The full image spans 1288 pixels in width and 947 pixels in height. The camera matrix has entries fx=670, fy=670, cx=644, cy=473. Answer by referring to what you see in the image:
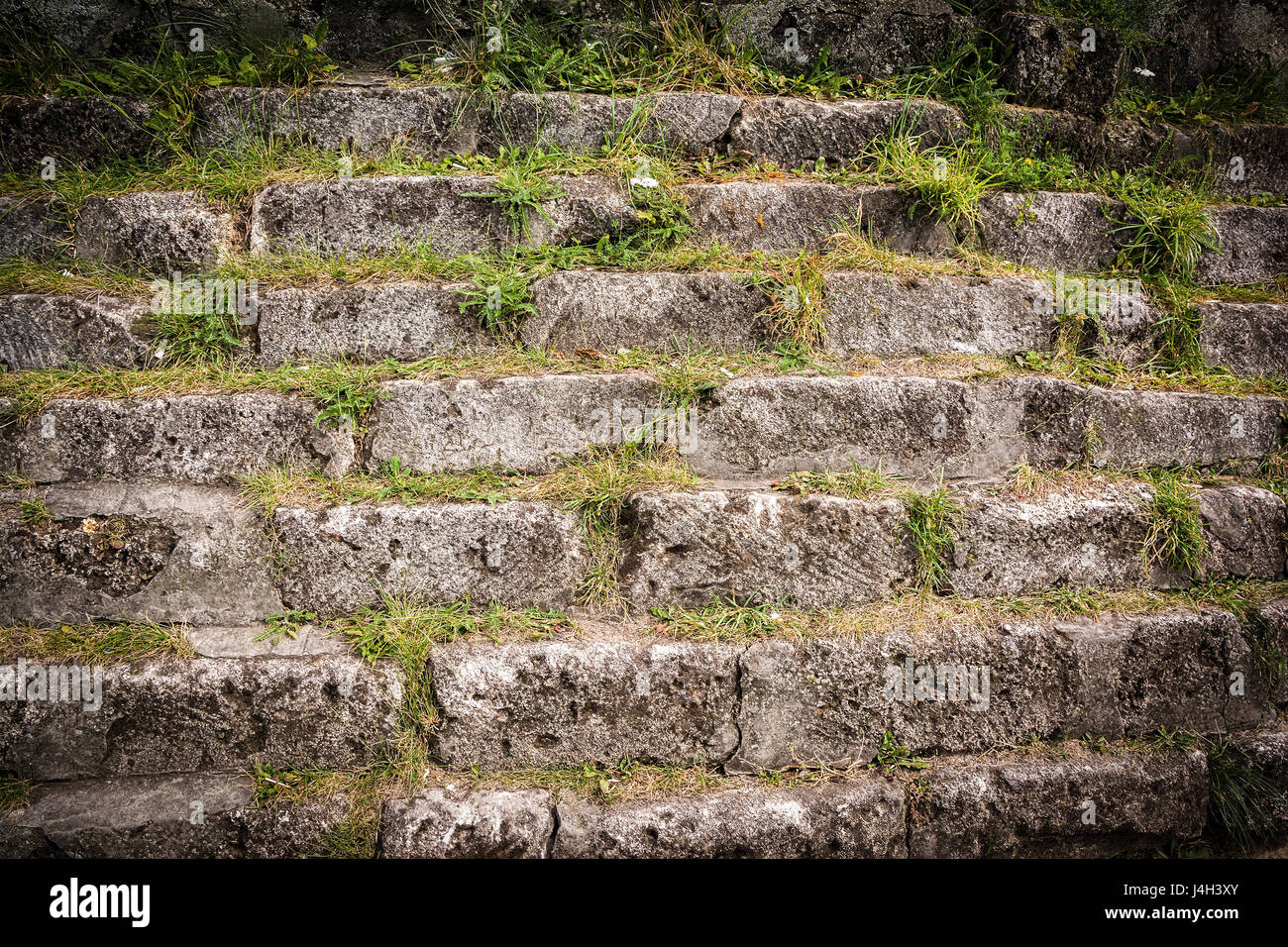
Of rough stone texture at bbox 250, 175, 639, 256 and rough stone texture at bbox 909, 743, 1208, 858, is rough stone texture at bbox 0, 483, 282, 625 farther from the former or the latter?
rough stone texture at bbox 909, 743, 1208, 858

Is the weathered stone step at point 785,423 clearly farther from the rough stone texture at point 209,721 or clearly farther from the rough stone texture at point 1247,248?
the rough stone texture at point 1247,248

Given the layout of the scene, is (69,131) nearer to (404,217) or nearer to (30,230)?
(30,230)

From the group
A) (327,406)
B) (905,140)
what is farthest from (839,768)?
(905,140)

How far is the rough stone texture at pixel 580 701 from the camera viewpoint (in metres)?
2.48

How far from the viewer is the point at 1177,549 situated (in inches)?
115

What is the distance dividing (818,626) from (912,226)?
2077 millimetres

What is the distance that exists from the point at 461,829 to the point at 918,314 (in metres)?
2.87

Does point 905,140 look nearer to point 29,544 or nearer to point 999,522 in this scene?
point 999,522

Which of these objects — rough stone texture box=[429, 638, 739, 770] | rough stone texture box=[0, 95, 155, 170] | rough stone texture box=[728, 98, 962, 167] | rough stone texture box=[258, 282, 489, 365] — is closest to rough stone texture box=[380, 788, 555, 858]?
rough stone texture box=[429, 638, 739, 770]

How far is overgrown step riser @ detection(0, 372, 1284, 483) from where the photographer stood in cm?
271

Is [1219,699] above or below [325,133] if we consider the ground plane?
below

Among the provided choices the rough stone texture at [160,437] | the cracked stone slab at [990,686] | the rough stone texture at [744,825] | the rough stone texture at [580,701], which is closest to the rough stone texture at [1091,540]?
the cracked stone slab at [990,686]

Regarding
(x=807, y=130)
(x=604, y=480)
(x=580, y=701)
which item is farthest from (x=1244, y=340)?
(x=580, y=701)

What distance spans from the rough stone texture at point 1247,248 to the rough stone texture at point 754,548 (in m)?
2.53
